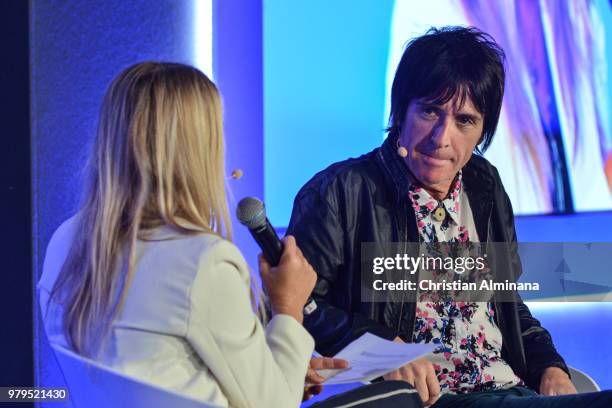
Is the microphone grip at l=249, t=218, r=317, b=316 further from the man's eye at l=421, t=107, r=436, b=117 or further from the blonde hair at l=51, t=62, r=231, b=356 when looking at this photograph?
the man's eye at l=421, t=107, r=436, b=117

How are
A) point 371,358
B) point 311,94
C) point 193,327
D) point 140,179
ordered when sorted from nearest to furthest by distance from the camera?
point 193,327 < point 140,179 < point 371,358 < point 311,94

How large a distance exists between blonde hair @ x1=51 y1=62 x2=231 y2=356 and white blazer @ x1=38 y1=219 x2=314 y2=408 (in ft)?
0.13

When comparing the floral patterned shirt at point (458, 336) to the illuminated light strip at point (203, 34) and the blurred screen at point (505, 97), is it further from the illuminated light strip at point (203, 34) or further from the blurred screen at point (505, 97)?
the illuminated light strip at point (203, 34)

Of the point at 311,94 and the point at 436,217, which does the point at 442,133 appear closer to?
the point at 436,217

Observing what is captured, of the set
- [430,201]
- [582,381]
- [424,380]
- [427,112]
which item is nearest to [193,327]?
[424,380]

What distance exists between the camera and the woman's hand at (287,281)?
4.55ft

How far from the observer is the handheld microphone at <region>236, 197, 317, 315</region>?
134 centimetres

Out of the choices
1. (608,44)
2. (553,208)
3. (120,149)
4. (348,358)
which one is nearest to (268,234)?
(120,149)

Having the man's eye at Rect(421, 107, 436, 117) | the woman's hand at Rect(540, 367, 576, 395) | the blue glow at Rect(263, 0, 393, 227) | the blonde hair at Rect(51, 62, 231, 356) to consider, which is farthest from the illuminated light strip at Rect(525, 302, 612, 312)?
the blonde hair at Rect(51, 62, 231, 356)

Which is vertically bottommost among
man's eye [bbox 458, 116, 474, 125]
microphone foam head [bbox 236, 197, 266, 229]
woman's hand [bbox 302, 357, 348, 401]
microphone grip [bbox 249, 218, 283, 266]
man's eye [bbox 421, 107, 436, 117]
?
woman's hand [bbox 302, 357, 348, 401]

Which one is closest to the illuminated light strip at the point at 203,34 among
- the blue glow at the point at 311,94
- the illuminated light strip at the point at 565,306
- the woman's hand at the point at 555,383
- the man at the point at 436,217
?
the blue glow at the point at 311,94

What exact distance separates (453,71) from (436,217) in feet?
1.30

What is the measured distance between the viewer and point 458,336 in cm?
209

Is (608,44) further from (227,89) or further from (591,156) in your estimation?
(227,89)
